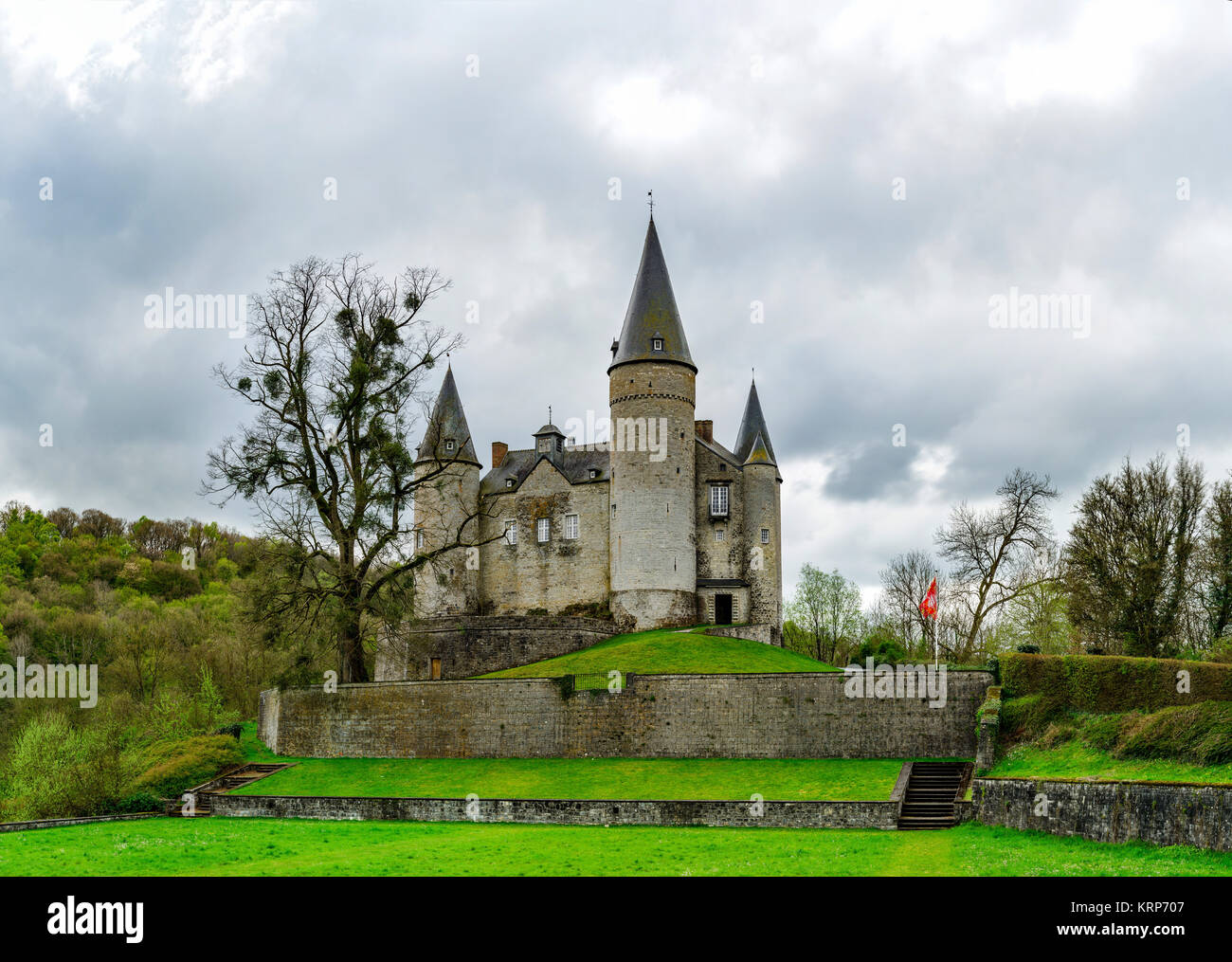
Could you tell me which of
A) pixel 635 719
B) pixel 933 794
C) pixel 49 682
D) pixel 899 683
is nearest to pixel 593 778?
pixel 635 719

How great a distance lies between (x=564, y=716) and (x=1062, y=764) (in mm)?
14259

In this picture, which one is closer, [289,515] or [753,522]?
[289,515]

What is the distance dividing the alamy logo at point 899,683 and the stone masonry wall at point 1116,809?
311 inches

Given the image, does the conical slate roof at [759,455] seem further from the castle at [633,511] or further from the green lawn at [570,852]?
the green lawn at [570,852]

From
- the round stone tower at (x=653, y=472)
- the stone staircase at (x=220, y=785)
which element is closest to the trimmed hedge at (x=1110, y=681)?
the stone staircase at (x=220, y=785)

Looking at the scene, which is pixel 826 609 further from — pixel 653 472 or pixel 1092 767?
pixel 1092 767

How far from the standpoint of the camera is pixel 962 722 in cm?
2928

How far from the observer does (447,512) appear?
5159 cm

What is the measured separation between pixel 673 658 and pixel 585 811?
1558 cm

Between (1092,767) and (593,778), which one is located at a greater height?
(1092,767)
